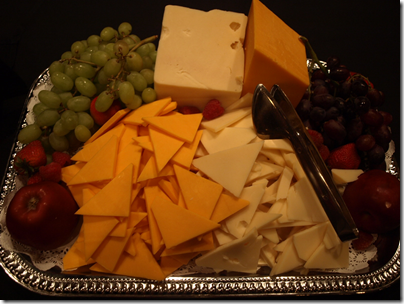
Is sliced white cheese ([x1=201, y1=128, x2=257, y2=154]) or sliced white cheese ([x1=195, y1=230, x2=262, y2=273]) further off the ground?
sliced white cheese ([x1=201, y1=128, x2=257, y2=154])

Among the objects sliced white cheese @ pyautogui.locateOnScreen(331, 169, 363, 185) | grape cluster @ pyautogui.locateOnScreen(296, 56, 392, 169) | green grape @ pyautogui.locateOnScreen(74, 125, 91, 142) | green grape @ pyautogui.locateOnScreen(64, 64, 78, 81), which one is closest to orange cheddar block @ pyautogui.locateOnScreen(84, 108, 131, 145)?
green grape @ pyautogui.locateOnScreen(74, 125, 91, 142)

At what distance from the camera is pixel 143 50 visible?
1.17 m

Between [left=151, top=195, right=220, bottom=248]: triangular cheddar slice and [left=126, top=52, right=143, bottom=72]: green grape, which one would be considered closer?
[left=151, top=195, right=220, bottom=248]: triangular cheddar slice

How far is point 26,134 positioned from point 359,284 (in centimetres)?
132

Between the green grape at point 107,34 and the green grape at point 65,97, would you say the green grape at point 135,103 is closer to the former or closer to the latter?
the green grape at point 65,97

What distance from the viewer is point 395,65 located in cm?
162

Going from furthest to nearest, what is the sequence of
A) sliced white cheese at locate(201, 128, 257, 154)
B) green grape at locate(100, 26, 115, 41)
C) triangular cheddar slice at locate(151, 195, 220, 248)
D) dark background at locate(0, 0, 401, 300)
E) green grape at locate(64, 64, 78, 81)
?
1. dark background at locate(0, 0, 401, 300)
2. green grape at locate(100, 26, 115, 41)
3. green grape at locate(64, 64, 78, 81)
4. sliced white cheese at locate(201, 128, 257, 154)
5. triangular cheddar slice at locate(151, 195, 220, 248)

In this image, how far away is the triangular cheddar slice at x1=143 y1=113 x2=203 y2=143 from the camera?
959 millimetres

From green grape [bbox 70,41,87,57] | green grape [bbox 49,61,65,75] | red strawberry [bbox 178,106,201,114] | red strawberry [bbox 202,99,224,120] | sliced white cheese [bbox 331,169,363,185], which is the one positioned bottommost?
sliced white cheese [bbox 331,169,363,185]

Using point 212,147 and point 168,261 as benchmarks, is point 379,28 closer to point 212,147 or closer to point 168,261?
point 212,147

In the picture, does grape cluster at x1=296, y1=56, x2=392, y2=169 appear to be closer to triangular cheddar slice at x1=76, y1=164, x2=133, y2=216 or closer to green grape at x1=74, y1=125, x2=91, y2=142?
triangular cheddar slice at x1=76, y1=164, x2=133, y2=216

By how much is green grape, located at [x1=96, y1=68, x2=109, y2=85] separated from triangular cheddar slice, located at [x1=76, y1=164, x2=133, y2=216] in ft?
1.33

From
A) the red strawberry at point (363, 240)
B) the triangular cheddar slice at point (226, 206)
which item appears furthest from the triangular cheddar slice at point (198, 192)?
the red strawberry at point (363, 240)

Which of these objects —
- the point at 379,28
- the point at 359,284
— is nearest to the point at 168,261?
the point at 359,284
